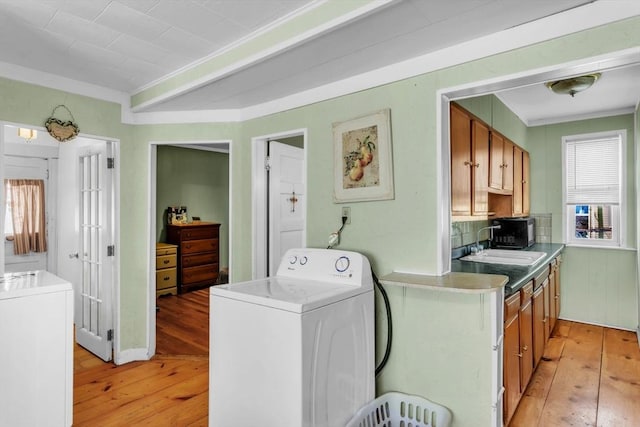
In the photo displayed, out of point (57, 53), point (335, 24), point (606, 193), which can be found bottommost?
point (606, 193)

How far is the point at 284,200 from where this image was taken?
10.2 feet

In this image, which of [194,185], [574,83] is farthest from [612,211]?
[194,185]

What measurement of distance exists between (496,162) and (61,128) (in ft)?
11.4

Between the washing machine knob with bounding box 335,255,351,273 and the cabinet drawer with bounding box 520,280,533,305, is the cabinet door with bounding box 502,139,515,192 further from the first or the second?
the washing machine knob with bounding box 335,255,351,273

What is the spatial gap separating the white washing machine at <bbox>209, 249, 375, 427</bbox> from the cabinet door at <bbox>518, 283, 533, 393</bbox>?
1.02 metres

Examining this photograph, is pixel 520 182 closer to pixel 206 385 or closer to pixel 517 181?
pixel 517 181

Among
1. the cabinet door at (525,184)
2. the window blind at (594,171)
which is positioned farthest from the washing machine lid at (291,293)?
the window blind at (594,171)

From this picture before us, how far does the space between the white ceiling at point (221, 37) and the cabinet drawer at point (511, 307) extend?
1400 millimetres

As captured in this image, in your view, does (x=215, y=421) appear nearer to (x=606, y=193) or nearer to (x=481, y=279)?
(x=481, y=279)

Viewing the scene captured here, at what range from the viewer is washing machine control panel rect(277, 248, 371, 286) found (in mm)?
1986

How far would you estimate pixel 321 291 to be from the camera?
1.81m

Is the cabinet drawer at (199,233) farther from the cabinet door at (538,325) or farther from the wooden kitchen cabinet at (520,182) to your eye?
the cabinet door at (538,325)

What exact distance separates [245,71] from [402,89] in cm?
95

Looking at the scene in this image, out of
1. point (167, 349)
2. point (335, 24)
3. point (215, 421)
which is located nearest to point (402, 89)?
point (335, 24)
